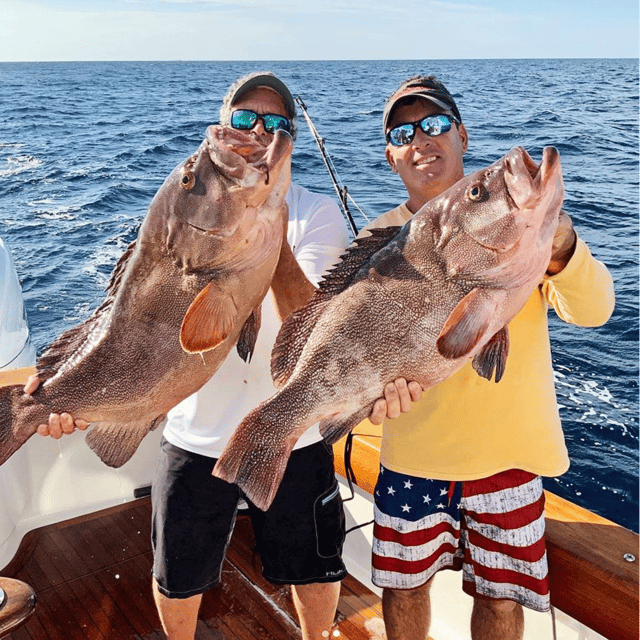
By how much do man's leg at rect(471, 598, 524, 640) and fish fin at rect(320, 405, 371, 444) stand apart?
3.47ft

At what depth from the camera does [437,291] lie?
2143mm

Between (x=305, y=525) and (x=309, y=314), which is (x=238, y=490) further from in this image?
(x=309, y=314)

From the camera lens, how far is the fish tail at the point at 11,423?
2252 millimetres

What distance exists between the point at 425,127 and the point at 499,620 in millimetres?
1977

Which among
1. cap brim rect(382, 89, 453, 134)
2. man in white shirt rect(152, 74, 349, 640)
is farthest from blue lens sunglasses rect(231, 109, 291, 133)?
cap brim rect(382, 89, 453, 134)

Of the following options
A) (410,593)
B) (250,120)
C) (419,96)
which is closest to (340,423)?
(410,593)

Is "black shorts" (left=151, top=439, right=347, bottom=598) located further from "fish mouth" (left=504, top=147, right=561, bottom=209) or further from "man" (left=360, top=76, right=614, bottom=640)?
"fish mouth" (left=504, top=147, right=561, bottom=209)

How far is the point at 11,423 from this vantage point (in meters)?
2.28

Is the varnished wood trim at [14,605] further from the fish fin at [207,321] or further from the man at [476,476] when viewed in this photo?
the fish fin at [207,321]

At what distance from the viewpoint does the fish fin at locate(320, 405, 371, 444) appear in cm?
220

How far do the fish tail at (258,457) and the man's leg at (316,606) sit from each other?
41.1 inches

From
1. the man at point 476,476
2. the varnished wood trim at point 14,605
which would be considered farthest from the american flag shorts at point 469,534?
the varnished wood trim at point 14,605

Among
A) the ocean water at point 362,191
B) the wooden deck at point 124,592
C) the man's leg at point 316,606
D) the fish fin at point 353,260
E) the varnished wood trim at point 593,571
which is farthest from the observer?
the ocean water at point 362,191

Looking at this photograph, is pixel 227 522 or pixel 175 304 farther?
pixel 227 522
